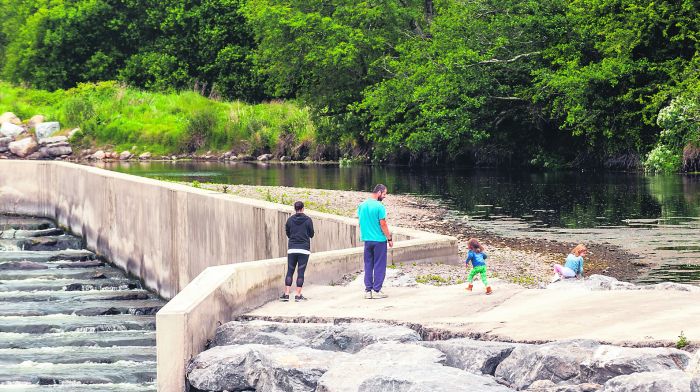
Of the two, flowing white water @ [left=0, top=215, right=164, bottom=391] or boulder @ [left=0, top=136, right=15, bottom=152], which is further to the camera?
boulder @ [left=0, top=136, right=15, bottom=152]

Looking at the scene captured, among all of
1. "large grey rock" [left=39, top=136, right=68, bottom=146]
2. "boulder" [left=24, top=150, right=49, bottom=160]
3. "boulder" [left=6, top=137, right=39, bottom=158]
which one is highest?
"large grey rock" [left=39, top=136, right=68, bottom=146]

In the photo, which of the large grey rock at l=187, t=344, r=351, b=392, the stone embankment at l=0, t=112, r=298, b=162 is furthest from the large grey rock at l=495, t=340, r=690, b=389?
the stone embankment at l=0, t=112, r=298, b=162

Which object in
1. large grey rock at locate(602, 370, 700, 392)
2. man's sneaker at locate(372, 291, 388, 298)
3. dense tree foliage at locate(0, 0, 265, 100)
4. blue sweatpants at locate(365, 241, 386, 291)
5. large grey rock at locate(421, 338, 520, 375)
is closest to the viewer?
large grey rock at locate(602, 370, 700, 392)

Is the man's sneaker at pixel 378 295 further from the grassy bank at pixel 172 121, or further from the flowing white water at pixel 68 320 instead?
the grassy bank at pixel 172 121

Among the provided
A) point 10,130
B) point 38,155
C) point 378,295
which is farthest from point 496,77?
point 378,295

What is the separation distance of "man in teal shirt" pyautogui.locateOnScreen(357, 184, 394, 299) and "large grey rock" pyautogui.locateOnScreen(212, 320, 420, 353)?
1.74m

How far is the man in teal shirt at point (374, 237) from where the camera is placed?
15.2m

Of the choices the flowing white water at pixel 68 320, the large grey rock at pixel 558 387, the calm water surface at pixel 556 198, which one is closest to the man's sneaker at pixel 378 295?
the flowing white water at pixel 68 320

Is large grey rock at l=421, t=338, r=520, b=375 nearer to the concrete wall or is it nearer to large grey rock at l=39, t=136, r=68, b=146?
the concrete wall

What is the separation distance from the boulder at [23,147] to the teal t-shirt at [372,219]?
5729 cm

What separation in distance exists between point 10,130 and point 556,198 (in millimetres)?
43890

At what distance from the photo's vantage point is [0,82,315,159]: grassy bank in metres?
71.8

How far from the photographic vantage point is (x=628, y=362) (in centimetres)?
1093

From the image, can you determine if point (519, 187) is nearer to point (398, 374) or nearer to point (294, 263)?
point (294, 263)
